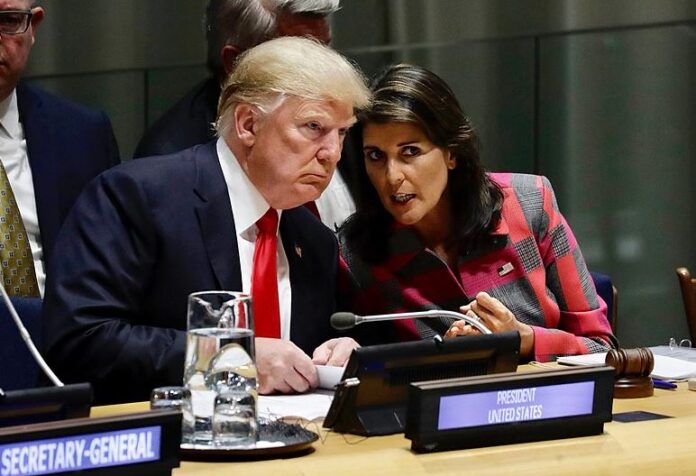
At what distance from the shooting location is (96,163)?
3703mm

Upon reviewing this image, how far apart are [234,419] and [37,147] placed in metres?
1.75

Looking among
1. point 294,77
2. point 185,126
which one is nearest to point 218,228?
point 294,77

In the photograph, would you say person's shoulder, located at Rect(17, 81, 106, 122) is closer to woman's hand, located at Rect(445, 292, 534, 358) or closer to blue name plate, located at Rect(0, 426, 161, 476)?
woman's hand, located at Rect(445, 292, 534, 358)

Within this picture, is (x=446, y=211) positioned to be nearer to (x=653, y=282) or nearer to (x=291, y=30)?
(x=291, y=30)

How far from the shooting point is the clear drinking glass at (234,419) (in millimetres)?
2027

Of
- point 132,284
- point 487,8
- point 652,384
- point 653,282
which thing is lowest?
point 653,282

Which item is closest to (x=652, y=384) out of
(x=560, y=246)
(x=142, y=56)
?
(x=560, y=246)

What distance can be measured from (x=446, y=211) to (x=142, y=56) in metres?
2.21

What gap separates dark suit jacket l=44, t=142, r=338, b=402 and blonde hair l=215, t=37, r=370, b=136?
181 millimetres

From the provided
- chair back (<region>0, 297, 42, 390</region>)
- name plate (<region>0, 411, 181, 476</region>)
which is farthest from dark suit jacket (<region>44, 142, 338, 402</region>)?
name plate (<region>0, 411, 181, 476</region>)

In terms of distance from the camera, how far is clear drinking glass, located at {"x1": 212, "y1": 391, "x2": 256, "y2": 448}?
79.8 inches

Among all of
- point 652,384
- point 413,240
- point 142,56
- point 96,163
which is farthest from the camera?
point 142,56

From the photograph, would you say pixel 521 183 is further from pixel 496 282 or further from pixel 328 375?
→ pixel 328 375

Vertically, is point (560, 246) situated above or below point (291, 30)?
below
